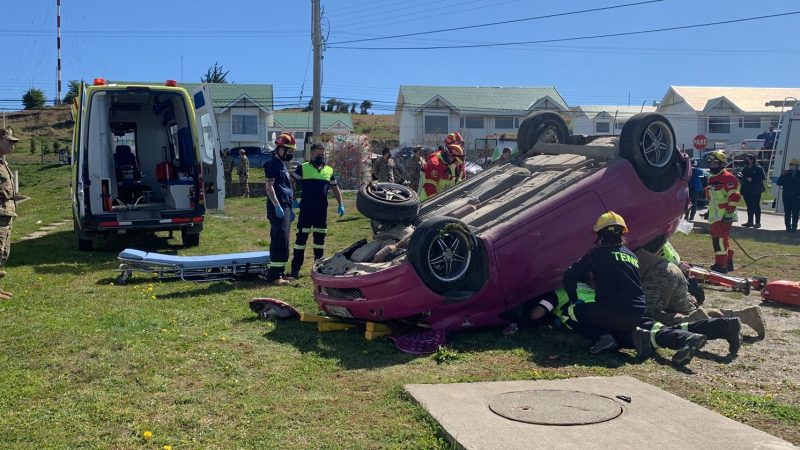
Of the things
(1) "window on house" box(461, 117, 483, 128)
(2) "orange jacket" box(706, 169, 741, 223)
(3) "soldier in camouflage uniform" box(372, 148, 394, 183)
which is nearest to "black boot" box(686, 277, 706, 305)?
(2) "orange jacket" box(706, 169, 741, 223)

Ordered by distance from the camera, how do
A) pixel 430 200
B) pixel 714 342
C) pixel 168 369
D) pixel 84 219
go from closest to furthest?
pixel 168 369, pixel 714 342, pixel 430 200, pixel 84 219

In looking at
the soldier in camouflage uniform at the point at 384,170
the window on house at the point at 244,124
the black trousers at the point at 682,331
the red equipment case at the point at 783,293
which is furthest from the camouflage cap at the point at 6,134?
the window on house at the point at 244,124

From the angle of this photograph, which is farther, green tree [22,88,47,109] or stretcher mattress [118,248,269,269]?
green tree [22,88,47,109]

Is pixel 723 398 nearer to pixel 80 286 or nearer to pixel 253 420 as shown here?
pixel 253 420

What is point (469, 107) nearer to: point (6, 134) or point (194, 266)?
point (194, 266)

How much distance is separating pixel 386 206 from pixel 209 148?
5.85 m

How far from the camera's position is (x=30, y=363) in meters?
5.69

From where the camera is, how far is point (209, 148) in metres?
12.3

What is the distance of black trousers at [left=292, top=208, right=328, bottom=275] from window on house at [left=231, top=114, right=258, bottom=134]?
44.1 meters

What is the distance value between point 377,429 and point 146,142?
11.4 m

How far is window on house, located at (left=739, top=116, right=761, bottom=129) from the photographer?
47.7 meters

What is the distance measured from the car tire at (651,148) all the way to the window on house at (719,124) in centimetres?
4379

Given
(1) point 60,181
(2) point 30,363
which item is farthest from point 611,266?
(1) point 60,181

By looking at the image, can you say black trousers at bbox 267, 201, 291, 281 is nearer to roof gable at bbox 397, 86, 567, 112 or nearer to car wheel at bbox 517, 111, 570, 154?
car wheel at bbox 517, 111, 570, 154
